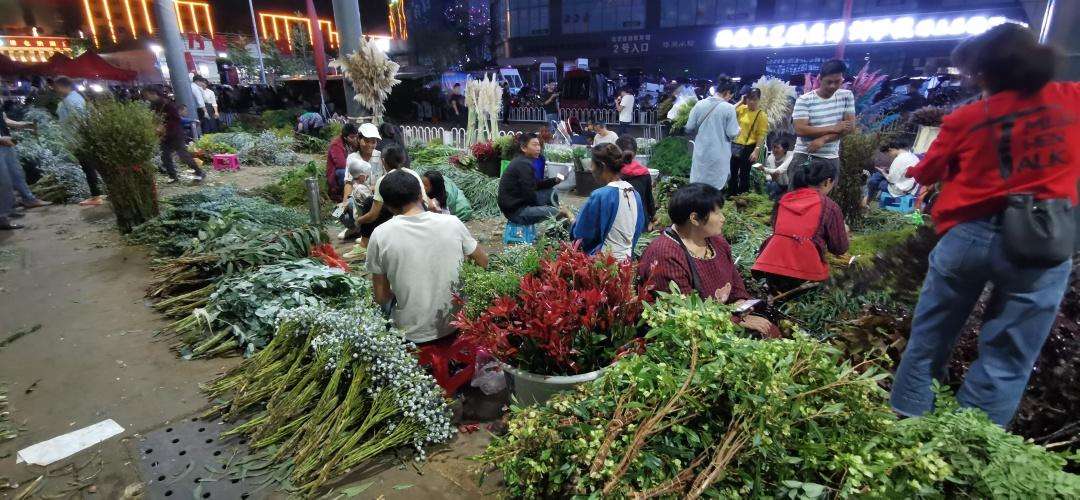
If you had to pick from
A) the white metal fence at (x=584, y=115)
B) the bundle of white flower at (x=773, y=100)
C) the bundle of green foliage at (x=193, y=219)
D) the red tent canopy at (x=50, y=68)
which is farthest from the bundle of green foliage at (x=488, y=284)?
the red tent canopy at (x=50, y=68)

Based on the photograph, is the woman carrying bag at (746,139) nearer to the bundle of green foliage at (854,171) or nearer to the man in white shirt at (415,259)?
the bundle of green foliage at (854,171)

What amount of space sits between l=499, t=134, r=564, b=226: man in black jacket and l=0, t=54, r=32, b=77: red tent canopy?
2459cm

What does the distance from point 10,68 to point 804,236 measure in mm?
28419

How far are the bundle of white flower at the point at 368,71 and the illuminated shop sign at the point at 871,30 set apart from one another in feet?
70.3

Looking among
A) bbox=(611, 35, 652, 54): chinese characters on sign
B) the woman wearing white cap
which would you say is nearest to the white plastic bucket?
the woman wearing white cap

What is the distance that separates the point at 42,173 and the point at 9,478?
9435mm

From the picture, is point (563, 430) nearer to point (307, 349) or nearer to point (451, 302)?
point (451, 302)

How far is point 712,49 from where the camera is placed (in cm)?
3142

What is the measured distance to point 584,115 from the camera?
18.4 metres

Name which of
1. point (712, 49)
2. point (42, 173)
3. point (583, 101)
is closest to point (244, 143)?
point (42, 173)

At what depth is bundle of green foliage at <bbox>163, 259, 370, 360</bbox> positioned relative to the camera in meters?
3.61

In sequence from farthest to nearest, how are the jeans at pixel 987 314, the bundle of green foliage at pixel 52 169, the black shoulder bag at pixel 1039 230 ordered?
the bundle of green foliage at pixel 52 169 → the jeans at pixel 987 314 → the black shoulder bag at pixel 1039 230

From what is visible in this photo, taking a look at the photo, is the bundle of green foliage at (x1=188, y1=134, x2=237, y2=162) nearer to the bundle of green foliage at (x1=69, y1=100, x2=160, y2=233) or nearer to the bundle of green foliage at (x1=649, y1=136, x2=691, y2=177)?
the bundle of green foliage at (x1=69, y1=100, x2=160, y2=233)

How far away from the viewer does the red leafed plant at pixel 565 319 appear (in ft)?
7.14
